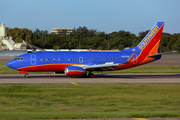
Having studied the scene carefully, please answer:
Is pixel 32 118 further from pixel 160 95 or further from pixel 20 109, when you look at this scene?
pixel 160 95

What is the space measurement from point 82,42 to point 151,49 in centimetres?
13047

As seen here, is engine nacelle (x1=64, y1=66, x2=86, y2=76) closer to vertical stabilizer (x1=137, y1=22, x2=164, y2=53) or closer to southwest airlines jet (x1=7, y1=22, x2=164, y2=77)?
southwest airlines jet (x1=7, y1=22, x2=164, y2=77)

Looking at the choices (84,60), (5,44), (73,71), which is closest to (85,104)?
(73,71)

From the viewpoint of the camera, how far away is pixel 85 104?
17703 mm

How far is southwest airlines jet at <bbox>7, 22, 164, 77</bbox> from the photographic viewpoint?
36.6m

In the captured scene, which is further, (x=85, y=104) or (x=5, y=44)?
(x=5, y=44)

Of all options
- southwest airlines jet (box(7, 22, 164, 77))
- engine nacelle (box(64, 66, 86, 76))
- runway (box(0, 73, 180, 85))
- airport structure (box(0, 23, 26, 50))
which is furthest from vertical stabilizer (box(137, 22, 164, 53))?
airport structure (box(0, 23, 26, 50))

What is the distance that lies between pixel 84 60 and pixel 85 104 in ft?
67.0

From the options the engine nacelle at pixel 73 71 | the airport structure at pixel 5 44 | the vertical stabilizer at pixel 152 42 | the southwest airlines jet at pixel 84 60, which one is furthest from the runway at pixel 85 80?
the airport structure at pixel 5 44

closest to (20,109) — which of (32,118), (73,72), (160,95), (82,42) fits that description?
(32,118)

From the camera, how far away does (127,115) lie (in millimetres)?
13609

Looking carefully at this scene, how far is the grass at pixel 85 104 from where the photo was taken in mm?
13906

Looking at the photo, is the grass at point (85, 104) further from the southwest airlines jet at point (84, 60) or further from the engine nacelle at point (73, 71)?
the southwest airlines jet at point (84, 60)

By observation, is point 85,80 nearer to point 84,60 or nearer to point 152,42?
point 84,60
